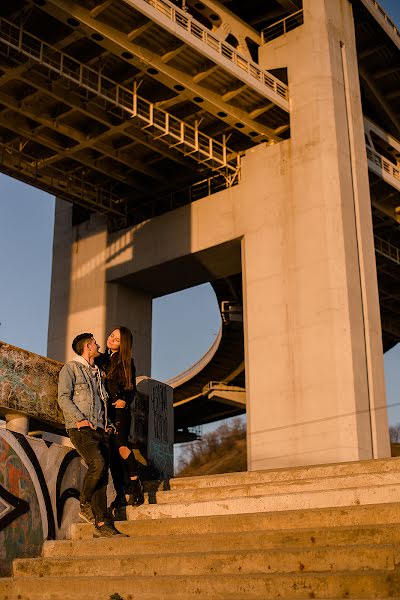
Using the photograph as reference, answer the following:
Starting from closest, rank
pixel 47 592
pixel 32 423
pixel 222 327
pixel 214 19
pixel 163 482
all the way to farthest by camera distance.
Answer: pixel 47 592 < pixel 163 482 < pixel 32 423 < pixel 214 19 < pixel 222 327

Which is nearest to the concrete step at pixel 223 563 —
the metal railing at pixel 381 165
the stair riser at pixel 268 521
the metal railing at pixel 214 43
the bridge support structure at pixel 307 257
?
the stair riser at pixel 268 521

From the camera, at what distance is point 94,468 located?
26.6ft

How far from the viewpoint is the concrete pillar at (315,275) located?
1912 centimetres

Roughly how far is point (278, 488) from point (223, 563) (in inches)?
93.2

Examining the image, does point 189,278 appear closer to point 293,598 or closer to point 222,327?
point 222,327

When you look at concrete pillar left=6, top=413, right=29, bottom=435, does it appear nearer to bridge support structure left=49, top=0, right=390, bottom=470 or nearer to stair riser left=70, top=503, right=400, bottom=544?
stair riser left=70, top=503, right=400, bottom=544

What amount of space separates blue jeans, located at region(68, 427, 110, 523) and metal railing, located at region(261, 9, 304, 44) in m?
16.8

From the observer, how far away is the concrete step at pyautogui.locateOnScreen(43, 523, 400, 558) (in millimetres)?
6031

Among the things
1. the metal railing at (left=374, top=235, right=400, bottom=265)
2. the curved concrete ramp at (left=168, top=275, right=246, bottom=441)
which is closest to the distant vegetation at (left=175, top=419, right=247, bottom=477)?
the curved concrete ramp at (left=168, top=275, right=246, bottom=441)

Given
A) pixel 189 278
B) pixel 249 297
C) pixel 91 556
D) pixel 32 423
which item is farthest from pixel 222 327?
pixel 91 556

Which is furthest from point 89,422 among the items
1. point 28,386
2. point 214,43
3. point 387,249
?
point 387,249

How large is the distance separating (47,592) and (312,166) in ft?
52.0

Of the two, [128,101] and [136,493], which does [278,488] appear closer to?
[136,493]

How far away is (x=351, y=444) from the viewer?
1838cm
